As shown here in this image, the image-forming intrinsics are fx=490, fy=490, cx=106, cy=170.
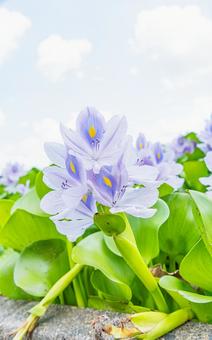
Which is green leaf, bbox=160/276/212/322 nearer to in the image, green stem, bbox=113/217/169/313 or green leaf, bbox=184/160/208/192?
green stem, bbox=113/217/169/313

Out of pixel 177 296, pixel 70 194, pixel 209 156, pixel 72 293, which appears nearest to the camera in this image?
pixel 70 194

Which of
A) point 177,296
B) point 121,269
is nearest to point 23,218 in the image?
point 121,269

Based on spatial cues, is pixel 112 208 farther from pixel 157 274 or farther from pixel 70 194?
pixel 157 274

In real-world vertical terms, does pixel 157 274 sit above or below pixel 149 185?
below

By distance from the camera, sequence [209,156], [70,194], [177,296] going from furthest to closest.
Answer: [209,156] < [177,296] < [70,194]

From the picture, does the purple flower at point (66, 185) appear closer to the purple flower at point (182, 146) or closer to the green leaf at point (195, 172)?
the green leaf at point (195, 172)

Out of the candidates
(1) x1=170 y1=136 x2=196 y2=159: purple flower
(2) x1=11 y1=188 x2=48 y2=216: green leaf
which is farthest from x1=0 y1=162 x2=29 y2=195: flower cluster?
(2) x1=11 y1=188 x2=48 y2=216: green leaf

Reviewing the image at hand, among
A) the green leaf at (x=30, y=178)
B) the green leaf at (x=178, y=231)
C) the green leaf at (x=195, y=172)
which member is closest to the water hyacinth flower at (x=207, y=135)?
the green leaf at (x=195, y=172)
